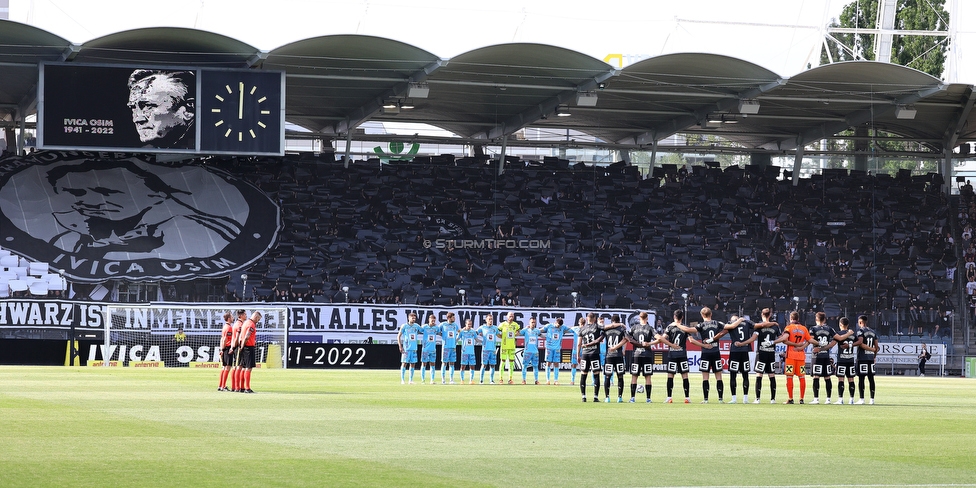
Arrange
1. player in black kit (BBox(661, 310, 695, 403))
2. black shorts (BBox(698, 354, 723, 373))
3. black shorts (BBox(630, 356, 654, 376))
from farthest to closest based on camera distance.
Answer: black shorts (BBox(698, 354, 723, 373)) → black shorts (BBox(630, 356, 654, 376)) → player in black kit (BBox(661, 310, 695, 403))

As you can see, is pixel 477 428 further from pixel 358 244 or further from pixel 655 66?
pixel 358 244

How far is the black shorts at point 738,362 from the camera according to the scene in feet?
69.5

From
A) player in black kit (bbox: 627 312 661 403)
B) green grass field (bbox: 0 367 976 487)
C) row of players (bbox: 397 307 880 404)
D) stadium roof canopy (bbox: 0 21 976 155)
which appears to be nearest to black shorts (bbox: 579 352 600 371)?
row of players (bbox: 397 307 880 404)

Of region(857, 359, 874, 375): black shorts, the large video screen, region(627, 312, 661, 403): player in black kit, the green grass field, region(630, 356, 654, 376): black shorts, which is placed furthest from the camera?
the large video screen

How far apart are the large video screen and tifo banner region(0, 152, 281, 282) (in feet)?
16.5

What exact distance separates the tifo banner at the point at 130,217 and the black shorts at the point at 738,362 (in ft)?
84.4

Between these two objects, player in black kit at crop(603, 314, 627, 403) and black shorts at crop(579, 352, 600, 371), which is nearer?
Result: player in black kit at crop(603, 314, 627, 403)

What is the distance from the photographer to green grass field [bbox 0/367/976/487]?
10.1m

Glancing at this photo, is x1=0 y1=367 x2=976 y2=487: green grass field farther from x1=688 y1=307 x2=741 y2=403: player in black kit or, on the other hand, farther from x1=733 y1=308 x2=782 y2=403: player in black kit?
x1=688 y1=307 x2=741 y2=403: player in black kit

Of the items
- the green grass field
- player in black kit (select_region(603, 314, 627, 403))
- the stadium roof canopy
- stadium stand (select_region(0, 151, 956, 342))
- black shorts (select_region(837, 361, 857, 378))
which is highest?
the stadium roof canopy

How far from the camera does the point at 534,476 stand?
1012 centimetres

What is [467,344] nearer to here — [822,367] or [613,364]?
[613,364]

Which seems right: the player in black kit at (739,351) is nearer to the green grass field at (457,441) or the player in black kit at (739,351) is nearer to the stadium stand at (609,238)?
the green grass field at (457,441)

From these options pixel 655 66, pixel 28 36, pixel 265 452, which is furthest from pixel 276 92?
pixel 265 452
